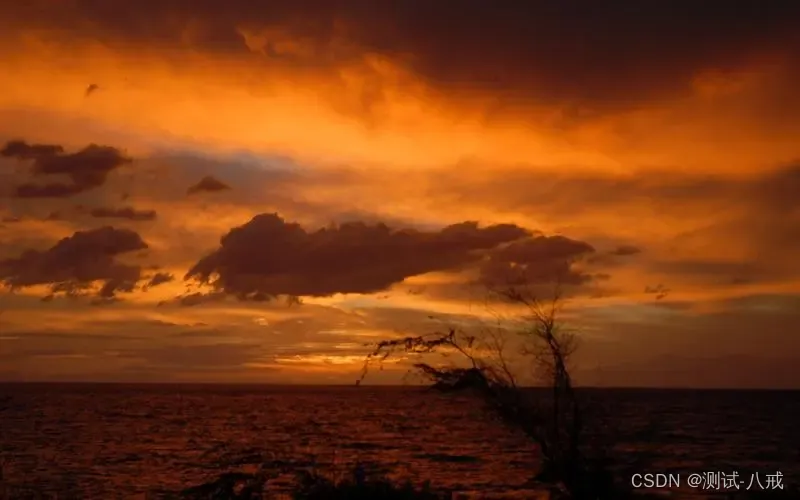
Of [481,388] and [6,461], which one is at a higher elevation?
[481,388]

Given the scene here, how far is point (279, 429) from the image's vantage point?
7169 cm

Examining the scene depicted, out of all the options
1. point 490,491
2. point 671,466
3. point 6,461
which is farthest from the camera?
point 671,466

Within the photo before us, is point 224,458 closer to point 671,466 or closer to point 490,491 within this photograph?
point 490,491

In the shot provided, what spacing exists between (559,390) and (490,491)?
14876mm

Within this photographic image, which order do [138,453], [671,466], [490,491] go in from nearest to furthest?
[490,491], [671,466], [138,453]

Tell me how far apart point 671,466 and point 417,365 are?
2820 centimetres

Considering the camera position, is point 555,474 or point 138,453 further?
point 138,453

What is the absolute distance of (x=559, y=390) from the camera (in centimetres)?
2116

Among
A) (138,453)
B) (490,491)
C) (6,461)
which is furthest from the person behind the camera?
(138,453)

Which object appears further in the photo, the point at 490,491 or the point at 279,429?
the point at 279,429

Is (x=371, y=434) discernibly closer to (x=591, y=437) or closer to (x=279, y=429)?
(x=279, y=429)

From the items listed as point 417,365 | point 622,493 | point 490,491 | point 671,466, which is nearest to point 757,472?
point 671,466

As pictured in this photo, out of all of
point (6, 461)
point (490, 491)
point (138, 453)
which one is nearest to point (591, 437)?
point (490, 491)

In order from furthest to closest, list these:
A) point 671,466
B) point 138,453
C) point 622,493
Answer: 1. point 138,453
2. point 671,466
3. point 622,493
